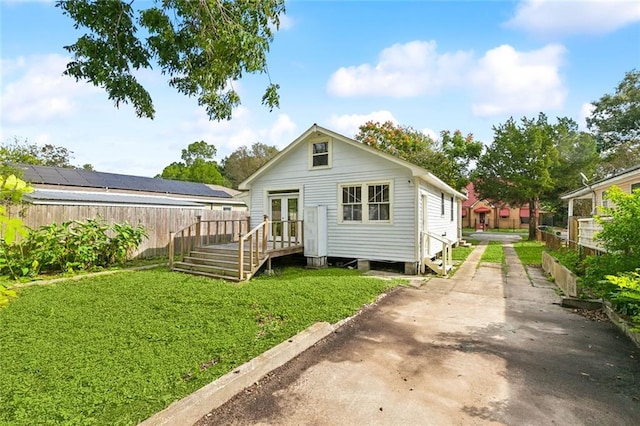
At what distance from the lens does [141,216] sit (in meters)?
12.1

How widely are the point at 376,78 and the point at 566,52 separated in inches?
189

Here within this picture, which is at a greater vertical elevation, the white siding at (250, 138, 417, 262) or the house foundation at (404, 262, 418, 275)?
Result: the white siding at (250, 138, 417, 262)

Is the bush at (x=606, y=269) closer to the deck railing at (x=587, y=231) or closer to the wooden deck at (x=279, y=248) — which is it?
the deck railing at (x=587, y=231)

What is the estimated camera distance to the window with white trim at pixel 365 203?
997cm

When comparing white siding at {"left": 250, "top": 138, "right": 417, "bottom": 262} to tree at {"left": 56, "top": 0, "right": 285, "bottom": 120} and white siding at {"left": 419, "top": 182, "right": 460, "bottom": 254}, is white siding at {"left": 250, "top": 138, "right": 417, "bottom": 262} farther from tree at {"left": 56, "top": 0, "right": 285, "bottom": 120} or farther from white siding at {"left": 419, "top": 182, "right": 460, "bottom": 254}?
tree at {"left": 56, "top": 0, "right": 285, "bottom": 120}

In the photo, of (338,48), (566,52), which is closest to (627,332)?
(566,52)

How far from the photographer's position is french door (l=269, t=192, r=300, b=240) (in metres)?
11.2

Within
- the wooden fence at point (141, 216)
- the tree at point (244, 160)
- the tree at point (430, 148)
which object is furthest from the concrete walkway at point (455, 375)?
the tree at point (244, 160)

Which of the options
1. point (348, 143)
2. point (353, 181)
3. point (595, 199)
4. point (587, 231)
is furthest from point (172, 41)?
point (595, 199)

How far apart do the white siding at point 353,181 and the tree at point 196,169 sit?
37.3 m

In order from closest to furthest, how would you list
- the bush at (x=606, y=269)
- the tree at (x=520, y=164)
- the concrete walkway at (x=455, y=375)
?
the concrete walkway at (x=455, y=375)
the bush at (x=606, y=269)
the tree at (x=520, y=164)

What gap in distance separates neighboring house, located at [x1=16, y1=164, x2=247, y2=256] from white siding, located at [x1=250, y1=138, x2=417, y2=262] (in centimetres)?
374

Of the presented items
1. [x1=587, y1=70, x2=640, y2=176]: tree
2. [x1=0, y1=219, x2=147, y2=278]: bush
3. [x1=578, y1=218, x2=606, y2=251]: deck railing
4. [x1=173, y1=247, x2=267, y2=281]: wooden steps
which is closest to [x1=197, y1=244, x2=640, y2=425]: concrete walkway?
[x1=173, y1=247, x2=267, y2=281]: wooden steps

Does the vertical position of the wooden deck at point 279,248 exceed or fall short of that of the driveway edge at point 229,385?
it exceeds it
